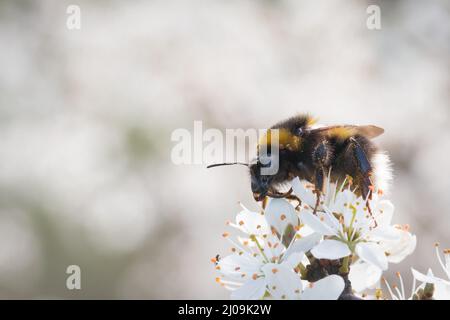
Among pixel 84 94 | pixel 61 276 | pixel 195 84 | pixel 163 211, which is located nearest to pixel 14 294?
pixel 61 276

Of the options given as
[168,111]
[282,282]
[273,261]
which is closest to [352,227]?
[273,261]

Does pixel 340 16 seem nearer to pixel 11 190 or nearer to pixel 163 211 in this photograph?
pixel 163 211

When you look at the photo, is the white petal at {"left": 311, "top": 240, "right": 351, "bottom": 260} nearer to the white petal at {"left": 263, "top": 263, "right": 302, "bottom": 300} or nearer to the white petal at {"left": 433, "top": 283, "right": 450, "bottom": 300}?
the white petal at {"left": 263, "top": 263, "right": 302, "bottom": 300}

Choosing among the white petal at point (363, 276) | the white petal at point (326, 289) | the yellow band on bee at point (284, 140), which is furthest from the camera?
the yellow band on bee at point (284, 140)

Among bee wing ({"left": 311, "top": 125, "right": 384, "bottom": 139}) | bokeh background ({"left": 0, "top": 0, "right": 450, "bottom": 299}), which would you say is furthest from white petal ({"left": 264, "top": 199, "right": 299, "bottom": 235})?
bokeh background ({"left": 0, "top": 0, "right": 450, "bottom": 299})

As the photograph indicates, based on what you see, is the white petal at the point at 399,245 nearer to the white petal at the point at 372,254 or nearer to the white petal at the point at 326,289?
the white petal at the point at 372,254

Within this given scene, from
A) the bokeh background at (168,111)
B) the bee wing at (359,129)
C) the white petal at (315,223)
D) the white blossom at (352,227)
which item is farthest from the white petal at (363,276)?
the bokeh background at (168,111)

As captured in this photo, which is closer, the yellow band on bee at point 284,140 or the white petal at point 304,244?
the white petal at point 304,244

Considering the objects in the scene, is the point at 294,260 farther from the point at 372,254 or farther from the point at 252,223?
the point at 252,223
